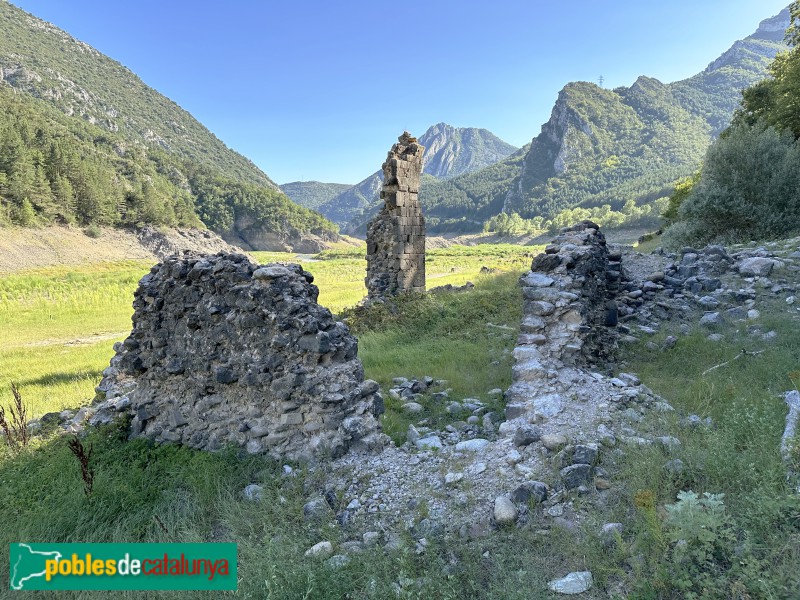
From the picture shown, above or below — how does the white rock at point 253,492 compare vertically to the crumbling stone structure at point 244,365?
below

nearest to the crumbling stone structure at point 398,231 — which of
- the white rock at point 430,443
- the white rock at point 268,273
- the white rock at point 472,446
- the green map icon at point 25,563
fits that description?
the white rock at point 268,273

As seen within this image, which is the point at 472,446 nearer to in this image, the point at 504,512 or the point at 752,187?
the point at 504,512

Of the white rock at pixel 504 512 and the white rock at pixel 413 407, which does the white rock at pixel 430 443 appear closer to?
the white rock at pixel 413 407

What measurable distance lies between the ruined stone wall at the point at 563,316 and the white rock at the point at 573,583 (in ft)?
9.79

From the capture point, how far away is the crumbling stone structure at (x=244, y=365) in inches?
205

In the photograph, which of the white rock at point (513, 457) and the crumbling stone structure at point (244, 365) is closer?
the white rock at point (513, 457)

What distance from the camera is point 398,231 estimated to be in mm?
15234

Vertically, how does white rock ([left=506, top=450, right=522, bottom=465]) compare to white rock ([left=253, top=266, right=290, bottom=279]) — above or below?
below

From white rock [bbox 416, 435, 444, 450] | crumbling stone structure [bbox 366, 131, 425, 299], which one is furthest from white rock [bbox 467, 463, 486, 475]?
crumbling stone structure [bbox 366, 131, 425, 299]

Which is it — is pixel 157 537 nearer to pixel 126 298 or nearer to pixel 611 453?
pixel 611 453

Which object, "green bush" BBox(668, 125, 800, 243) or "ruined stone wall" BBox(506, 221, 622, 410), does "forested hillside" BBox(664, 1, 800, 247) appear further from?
"ruined stone wall" BBox(506, 221, 622, 410)

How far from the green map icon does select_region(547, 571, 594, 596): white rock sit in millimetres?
3900

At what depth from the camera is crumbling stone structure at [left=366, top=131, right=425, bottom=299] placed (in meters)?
15.3

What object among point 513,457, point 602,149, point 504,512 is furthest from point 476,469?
point 602,149
